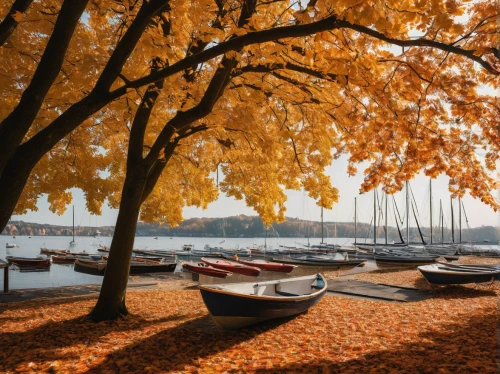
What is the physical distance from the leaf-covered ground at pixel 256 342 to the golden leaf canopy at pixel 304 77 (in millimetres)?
3160

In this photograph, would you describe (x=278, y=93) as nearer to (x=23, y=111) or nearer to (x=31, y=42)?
(x=23, y=111)

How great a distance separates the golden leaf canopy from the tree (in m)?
0.03

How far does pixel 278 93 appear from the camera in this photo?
7.01 metres

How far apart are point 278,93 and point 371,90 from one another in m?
1.86

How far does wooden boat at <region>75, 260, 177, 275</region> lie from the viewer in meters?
24.1

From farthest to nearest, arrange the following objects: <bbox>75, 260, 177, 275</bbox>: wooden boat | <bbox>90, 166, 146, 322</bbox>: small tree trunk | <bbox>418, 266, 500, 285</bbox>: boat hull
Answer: <bbox>75, 260, 177, 275</bbox>: wooden boat
<bbox>418, 266, 500, 285</bbox>: boat hull
<bbox>90, 166, 146, 322</bbox>: small tree trunk

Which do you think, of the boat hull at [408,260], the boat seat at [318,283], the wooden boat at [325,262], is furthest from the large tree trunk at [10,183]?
the boat hull at [408,260]

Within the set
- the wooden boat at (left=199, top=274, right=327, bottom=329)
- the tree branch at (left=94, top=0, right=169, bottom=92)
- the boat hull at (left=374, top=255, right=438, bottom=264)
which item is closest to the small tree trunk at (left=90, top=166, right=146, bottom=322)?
the wooden boat at (left=199, top=274, right=327, bottom=329)

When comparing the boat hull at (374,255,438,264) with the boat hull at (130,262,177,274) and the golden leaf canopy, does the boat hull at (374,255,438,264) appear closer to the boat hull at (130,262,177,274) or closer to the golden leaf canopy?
the boat hull at (130,262,177,274)

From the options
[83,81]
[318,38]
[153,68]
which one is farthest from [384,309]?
[83,81]

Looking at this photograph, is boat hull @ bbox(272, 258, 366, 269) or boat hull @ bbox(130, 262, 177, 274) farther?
boat hull @ bbox(272, 258, 366, 269)

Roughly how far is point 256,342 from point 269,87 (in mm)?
5202

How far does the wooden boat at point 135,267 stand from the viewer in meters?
24.1

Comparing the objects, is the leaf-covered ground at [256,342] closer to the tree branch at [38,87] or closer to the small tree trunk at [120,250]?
the small tree trunk at [120,250]
